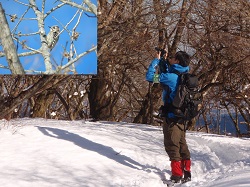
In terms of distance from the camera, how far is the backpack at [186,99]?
15.2ft

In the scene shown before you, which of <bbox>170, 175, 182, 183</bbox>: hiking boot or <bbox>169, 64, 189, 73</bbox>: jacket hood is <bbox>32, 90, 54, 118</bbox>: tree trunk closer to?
<bbox>169, 64, 189, 73</bbox>: jacket hood

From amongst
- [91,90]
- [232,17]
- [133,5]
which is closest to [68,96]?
[91,90]

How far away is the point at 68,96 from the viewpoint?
12.8 m

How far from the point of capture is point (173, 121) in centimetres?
471

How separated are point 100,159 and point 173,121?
44.1 inches

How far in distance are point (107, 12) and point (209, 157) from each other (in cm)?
490

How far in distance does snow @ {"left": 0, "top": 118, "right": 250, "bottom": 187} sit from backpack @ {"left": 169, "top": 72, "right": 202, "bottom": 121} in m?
Answer: 0.77

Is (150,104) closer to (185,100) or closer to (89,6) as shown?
(89,6)

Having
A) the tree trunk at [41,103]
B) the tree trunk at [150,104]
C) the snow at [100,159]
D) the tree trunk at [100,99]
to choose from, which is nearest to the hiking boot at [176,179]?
the snow at [100,159]

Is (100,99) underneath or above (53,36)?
underneath

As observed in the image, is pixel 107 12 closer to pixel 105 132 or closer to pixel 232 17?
pixel 232 17

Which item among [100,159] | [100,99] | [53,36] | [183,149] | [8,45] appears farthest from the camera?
[100,99]

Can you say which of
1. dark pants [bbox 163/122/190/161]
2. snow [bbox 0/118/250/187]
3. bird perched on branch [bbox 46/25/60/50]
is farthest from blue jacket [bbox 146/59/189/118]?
bird perched on branch [bbox 46/25/60/50]

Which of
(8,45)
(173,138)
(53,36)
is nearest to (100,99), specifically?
(53,36)
